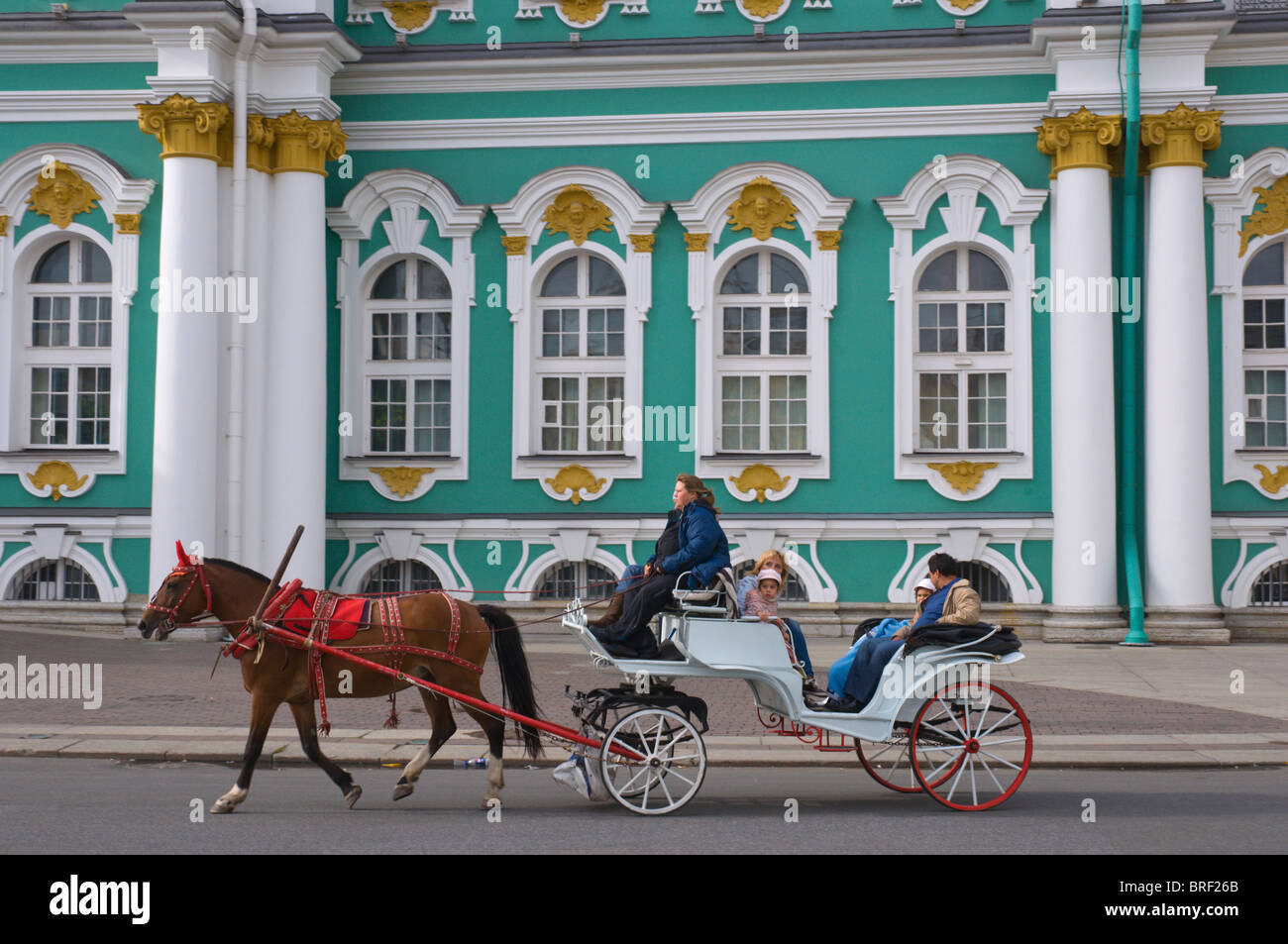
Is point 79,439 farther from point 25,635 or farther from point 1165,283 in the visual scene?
point 1165,283

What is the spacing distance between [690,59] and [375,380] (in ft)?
20.8

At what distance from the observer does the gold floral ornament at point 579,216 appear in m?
20.9

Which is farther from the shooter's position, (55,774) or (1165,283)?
(1165,283)

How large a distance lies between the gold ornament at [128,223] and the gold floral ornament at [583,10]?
A: 21.8 feet

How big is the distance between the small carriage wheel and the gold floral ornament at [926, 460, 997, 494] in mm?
9072

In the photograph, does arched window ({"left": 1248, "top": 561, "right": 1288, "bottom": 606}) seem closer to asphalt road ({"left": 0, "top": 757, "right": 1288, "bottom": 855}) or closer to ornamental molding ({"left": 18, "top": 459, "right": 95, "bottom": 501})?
asphalt road ({"left": 0, "top": 757, "right": 1288, "bottom": 855})

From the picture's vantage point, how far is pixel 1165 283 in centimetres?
1941

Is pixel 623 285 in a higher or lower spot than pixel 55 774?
higher

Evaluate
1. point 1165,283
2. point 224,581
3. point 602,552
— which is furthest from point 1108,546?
point 224,581

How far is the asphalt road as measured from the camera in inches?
320

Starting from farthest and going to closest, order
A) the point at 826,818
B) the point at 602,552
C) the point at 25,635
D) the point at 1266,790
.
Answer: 1. the point at 602,552
2. the point at 25,635
3. the point at 1266,790
4. the point at 826,818

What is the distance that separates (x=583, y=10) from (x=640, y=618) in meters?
13.6

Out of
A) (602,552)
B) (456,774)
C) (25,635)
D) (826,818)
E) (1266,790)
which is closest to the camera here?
(826,818)

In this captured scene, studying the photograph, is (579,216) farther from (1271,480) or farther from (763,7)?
(1271,480)
